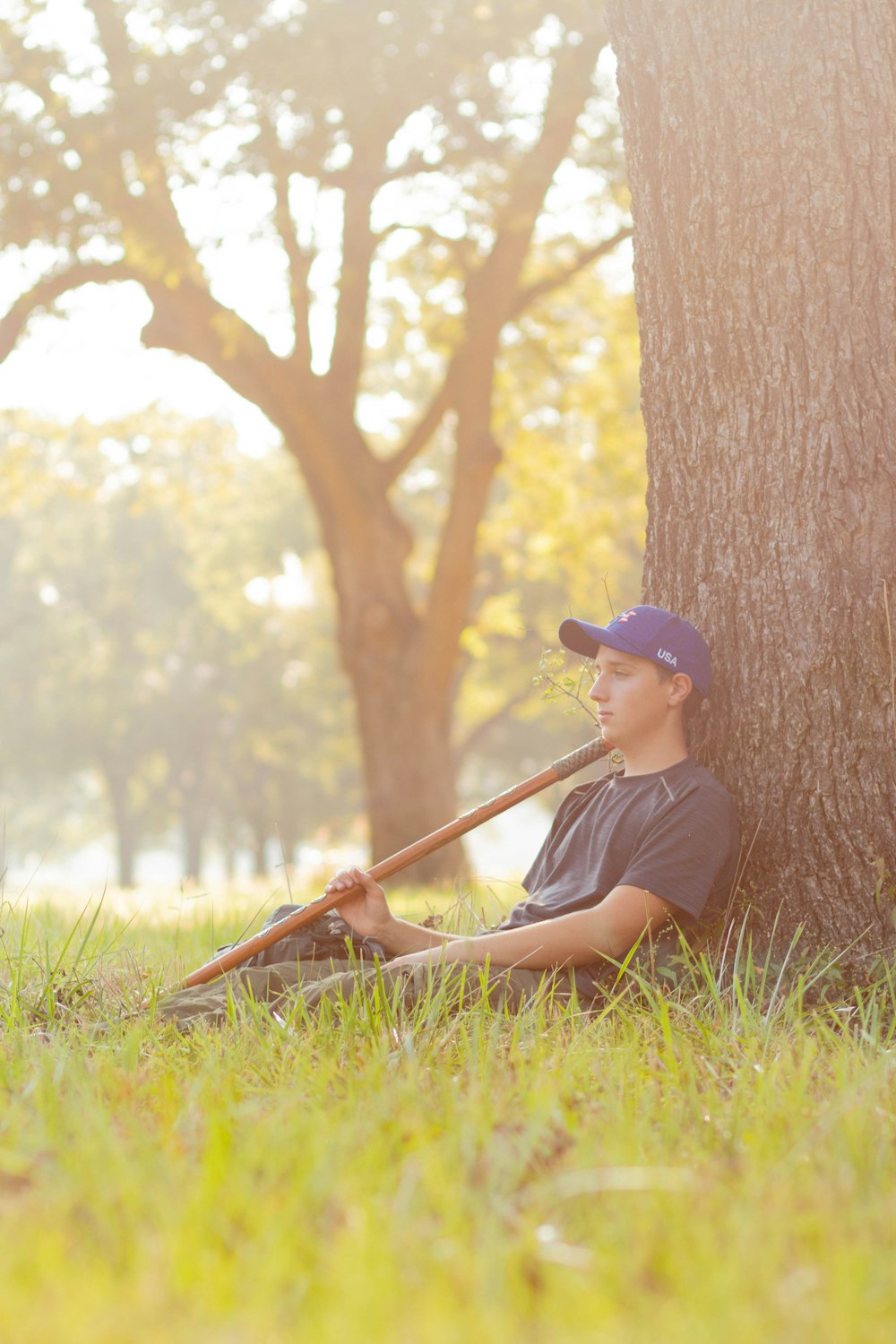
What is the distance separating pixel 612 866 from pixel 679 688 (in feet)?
1.92

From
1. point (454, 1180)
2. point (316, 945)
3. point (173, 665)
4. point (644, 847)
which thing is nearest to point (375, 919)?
point (316, 945)

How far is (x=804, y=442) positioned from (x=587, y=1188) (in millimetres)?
2587

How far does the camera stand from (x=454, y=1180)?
2.00m

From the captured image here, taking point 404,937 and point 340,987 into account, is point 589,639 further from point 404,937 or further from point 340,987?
point 340,987

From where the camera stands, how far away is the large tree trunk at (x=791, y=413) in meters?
3.74

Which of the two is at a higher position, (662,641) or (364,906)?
(662,641)

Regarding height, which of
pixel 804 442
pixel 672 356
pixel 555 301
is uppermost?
pixel 555 301

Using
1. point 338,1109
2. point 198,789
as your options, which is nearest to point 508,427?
point 338,1109

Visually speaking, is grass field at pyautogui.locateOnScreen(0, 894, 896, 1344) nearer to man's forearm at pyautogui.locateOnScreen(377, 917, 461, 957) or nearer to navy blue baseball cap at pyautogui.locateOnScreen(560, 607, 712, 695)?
man's forearm at pyautogui.locateOnScreen(377, 917, 461, 957)

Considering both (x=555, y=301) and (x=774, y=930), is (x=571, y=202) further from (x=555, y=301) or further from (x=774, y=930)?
(x=774, y=930)

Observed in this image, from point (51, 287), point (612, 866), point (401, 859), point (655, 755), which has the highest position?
point (51, 287)

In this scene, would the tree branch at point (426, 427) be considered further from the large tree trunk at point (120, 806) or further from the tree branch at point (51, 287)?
the large tree trunk at point (120, 806)

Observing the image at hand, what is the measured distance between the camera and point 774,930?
11.8ft

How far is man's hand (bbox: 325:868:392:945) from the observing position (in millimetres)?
3920
